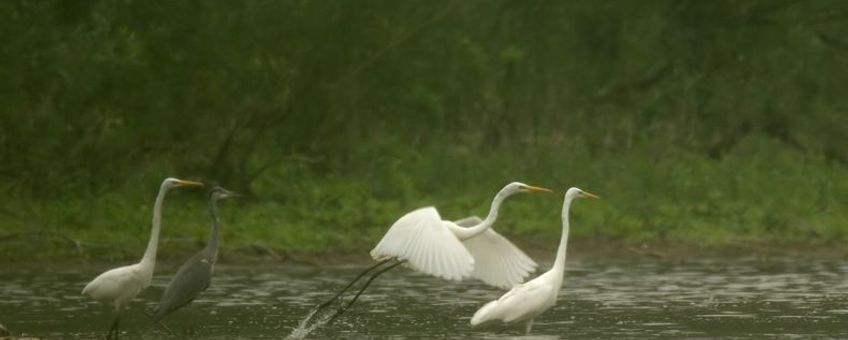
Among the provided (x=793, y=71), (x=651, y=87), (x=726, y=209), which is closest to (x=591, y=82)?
(x=651, y=87)

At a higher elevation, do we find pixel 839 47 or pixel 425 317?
pixel 839 47

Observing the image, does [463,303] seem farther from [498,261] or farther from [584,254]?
[584,254]

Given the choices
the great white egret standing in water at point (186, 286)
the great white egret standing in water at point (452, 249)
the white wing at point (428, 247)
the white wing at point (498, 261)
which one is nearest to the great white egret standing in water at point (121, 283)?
the great white egret standing in water at point (186, 286)

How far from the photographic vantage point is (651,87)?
28.8 m

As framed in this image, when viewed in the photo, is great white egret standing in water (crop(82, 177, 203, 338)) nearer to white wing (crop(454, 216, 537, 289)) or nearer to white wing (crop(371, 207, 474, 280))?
white wing (crop(371, 207, 474, 280))

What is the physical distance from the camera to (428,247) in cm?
1356

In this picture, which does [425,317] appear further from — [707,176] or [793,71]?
[793,71]

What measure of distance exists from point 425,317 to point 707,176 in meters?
10.3

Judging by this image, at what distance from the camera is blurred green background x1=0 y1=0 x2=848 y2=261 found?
21.3 metres

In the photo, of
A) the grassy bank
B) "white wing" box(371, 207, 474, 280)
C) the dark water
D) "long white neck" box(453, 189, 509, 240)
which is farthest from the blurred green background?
"white wing" box(371, 207, 474, 280)

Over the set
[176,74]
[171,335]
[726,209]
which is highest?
[176,74]

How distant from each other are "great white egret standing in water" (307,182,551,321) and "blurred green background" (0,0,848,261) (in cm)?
633

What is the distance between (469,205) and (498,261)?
8434 mm

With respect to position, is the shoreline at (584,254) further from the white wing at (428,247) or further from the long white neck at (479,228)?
the white wing at (428,247)
